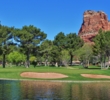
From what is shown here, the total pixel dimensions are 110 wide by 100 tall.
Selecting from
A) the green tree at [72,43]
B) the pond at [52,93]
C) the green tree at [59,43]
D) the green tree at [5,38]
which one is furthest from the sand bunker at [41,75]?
the green tree at [72,43]

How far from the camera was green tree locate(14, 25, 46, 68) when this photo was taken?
348 ft

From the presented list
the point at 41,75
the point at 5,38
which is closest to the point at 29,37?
the point at 5,38

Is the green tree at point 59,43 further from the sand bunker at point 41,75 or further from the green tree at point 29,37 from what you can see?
the sand bunker at point 41,75

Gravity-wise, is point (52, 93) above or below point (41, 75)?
below

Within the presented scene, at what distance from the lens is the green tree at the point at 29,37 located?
106 metres

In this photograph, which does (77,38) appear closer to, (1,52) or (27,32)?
(27,32)

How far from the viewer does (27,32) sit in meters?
108

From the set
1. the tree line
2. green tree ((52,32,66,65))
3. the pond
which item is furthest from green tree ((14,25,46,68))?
the pond

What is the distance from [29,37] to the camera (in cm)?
10644

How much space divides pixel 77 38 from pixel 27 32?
35.2 meters

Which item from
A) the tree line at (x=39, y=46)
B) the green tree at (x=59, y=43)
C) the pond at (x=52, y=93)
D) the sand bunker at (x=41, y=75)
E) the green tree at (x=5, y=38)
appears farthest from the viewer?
the green tree at (x=59, y=43)

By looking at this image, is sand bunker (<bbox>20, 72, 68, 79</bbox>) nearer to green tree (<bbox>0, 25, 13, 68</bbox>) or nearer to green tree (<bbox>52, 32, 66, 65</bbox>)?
green tree (<bbox>0, 25, 13, 68</bbox>)

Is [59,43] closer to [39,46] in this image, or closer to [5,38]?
[39,46]

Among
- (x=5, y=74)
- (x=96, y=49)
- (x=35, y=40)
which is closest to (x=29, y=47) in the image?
(x=35, y=40)
